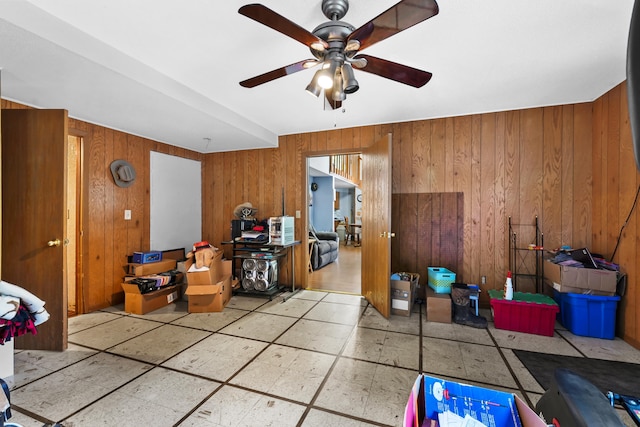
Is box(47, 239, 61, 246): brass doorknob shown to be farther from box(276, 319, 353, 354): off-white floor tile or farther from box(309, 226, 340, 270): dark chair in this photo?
box(309, 226, 340, 270): dark chair

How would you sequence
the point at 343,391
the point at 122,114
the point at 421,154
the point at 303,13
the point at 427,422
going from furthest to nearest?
1. the point at 421,154
2. the point at 122,114
3. the point at 343,391
4. the point at 303,13
5. the point at 427,422

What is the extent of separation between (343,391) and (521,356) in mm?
1609

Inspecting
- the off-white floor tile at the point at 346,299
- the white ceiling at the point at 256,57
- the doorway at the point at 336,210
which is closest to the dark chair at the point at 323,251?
the doorway at the point at 336,210

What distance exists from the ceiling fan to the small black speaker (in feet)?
3.09

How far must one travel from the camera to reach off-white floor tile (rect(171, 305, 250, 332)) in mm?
2938

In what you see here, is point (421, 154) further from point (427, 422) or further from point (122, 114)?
point (122, 114)

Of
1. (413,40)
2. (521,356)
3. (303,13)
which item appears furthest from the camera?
(521,356)

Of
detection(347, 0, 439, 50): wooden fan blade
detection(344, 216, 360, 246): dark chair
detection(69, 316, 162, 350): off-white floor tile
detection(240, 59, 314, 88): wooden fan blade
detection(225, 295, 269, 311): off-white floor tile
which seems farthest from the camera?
detection(344, 216, 360, 246): dark chair

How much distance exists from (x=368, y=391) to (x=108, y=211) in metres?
3.65

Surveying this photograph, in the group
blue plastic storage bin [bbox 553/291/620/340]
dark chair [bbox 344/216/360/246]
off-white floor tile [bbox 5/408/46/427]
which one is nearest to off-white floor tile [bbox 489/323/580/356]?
blue plastic storage bin [bbox 553/291/620/340]

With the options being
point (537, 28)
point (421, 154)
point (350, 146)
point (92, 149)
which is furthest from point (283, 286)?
point (537, 28)

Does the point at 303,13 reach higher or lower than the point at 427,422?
higher

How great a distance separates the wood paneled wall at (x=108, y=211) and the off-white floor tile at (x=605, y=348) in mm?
5114

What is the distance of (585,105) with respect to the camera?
3.08 m
